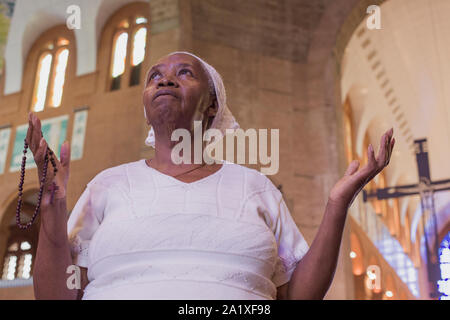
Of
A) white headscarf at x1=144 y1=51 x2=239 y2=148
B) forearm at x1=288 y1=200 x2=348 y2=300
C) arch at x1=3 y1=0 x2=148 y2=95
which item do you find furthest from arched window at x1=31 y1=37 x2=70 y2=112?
forearm at x1=288 y1=200 x2=348 y2=300

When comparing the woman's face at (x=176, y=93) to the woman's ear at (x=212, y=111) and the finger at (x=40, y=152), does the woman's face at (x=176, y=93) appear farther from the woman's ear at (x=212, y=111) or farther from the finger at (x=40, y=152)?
the finger at (x=40, y=152)

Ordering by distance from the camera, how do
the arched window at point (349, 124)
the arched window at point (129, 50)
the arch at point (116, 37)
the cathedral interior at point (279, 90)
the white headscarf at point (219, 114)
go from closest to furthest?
the white headscarf at point (219, 114) → the cathedral interior at point (279, 90) → the arched window at point (129, 50) → the arch at point (116, 37) → the arched window at point (349, 124)

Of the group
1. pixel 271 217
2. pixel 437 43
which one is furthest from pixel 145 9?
pixel 271 217

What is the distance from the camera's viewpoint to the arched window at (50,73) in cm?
1369

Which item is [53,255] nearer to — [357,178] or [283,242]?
[283,242]

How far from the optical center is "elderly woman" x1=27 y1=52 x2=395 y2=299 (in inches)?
54.7

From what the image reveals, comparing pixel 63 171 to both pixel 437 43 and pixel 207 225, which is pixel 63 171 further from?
pixel 437 43

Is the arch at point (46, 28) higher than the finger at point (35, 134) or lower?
higher

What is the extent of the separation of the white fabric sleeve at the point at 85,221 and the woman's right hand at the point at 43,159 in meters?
0.10

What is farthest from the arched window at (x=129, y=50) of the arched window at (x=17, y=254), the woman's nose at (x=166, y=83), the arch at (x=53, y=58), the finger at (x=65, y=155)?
the finger at (x=65, y=155)

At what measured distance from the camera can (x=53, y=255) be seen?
1477 millimetres

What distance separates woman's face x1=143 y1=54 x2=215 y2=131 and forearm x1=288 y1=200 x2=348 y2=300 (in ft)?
1.61

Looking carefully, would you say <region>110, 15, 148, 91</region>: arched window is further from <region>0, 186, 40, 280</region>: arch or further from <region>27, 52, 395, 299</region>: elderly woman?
<region>27, 52, 395, 299</region>: elderly woman
